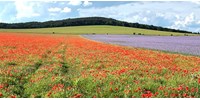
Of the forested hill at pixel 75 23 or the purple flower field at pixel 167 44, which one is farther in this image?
the forested hill at pixel 75 23

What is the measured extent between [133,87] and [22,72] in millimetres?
6810

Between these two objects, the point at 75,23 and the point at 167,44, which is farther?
the point at 75,23

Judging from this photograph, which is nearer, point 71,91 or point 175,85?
point 71,91

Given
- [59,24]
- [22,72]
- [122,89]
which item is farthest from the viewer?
[59,24]

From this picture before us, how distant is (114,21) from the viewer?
630 feet

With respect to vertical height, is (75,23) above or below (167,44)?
below

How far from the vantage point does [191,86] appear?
41.8ft

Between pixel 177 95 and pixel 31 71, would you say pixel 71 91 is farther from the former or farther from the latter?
pixel 31 71

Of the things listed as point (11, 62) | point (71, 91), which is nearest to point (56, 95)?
point (71, 91)

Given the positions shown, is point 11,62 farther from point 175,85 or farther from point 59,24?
point 59,24

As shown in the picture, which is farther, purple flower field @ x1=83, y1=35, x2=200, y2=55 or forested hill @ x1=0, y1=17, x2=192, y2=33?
forested hill @ x1=0, y1=17, x2=192, y2=33

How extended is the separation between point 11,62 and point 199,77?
11919 mm

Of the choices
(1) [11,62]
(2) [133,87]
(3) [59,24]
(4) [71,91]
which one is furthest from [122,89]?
(3) [59,24]

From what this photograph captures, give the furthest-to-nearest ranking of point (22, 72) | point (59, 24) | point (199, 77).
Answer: point (59, 24)
point (22, 72)
point (199, 77)
